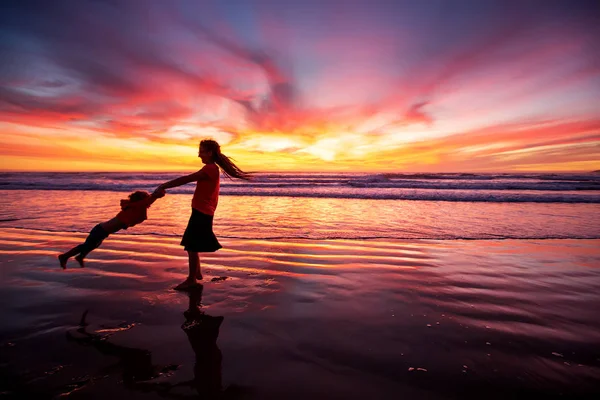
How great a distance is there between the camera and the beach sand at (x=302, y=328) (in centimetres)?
249

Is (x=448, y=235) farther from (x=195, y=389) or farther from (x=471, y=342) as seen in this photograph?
(x=195, y=389)

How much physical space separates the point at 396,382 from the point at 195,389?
1712 mm

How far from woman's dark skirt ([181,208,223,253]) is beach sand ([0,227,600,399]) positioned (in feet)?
2.15

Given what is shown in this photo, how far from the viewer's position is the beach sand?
249cm

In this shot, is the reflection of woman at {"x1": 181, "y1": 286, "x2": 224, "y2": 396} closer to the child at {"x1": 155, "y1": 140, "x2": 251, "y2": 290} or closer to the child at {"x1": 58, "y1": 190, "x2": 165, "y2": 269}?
the child at {"x1": 155, "y1": 140, "x2": 251, "y2": 290}

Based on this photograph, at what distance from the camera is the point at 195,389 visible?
2.41 metres

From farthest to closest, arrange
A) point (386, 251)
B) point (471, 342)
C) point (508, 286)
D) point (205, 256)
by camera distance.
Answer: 1. point (386, 251)
2. point (205, 256)
3. point (508, 286)
4. point (471, 342)

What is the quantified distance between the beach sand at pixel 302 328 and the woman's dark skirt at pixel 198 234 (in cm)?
66

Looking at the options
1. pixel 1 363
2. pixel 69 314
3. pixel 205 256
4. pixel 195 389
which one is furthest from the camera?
pixel 205 256

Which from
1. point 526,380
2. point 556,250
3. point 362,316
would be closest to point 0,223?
point 362,316

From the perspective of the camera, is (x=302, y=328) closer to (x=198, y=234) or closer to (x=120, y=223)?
(x=198, y=234)

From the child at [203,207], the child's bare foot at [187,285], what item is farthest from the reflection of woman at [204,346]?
the child at [203,207]

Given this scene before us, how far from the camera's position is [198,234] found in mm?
4703

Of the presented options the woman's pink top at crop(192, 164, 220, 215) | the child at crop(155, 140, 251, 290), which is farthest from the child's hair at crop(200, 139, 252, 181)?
the woman's pink top at crop(192, 164, 220, 215)
